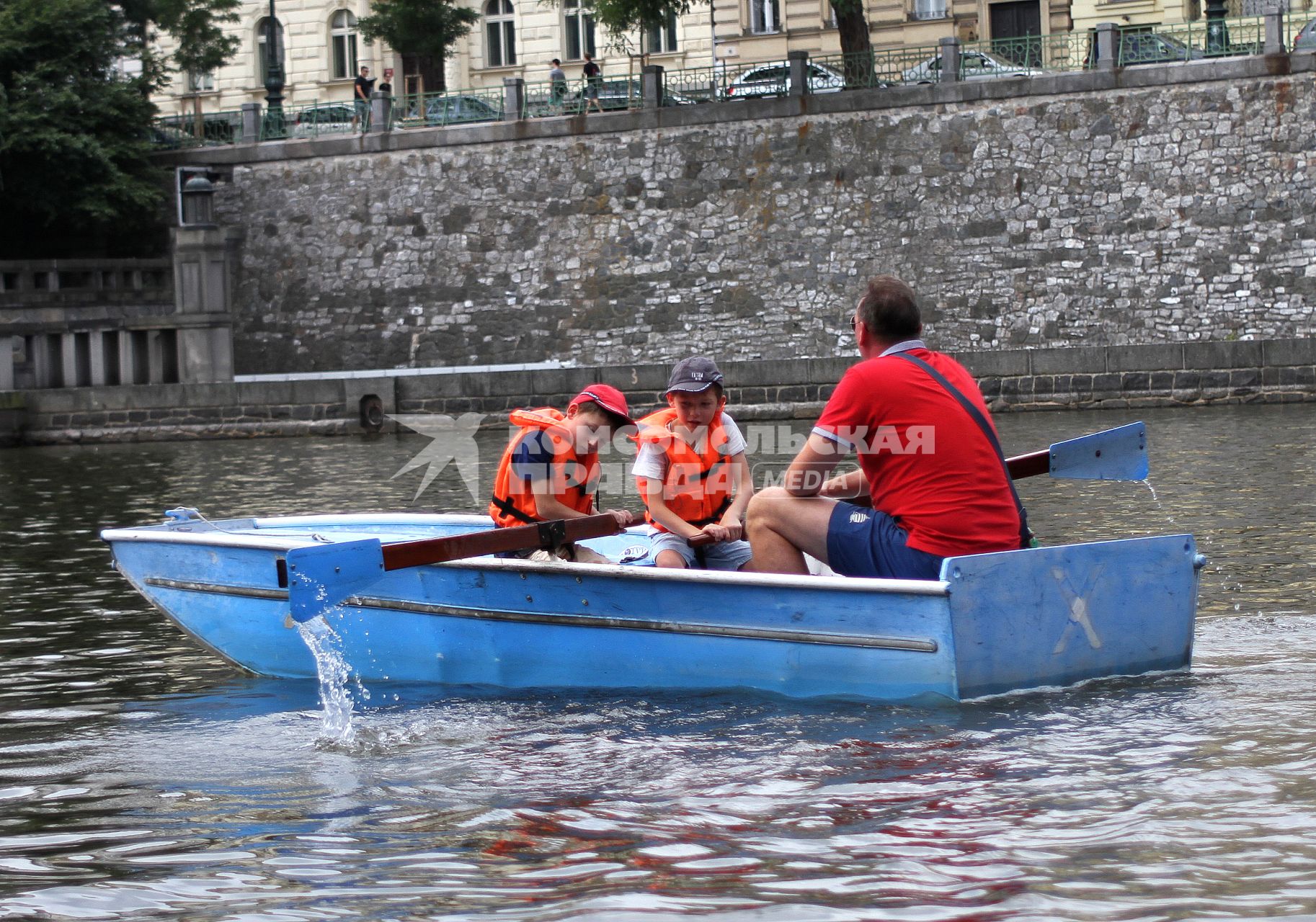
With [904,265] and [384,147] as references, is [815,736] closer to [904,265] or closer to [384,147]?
[904,265]

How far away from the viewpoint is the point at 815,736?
18.9 ft

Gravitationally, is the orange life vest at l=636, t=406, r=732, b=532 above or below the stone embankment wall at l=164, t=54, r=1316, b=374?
below

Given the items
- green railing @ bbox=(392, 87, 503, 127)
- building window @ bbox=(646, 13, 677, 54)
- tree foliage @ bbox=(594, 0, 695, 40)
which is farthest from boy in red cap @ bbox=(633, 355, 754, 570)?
building window @ bbox=(646, 13, 677, 54)

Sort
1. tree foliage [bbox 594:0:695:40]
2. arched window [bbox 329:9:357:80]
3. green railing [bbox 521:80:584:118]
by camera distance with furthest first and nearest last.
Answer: arched window [bbox 329:9:357:80]
green railing [bbox 521:80:584:118]
tree foliage [bbox 594:0:695:40]

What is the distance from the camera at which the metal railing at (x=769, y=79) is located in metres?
25.5

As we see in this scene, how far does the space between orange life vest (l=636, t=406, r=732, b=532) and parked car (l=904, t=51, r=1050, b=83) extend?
67.1ft

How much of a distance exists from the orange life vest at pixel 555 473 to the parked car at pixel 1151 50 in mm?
20479

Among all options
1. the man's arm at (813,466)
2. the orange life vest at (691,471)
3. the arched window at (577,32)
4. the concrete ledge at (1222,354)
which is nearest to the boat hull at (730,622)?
the man's arm at (813,466)

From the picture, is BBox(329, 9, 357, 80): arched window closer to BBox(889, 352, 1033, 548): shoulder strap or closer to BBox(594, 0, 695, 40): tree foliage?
BBox(594, 0, 695, 40): tree foliage

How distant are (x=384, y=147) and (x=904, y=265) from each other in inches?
366

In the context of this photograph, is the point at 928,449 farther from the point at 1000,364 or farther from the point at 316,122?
the point at 316,122

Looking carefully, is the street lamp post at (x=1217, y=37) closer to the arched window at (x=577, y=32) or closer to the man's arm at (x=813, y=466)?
the arched window at (x=577, y=32)

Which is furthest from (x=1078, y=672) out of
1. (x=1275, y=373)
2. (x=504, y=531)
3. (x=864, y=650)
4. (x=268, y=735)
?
(x=1275, y=373)

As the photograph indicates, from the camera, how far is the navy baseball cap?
6.79 meters
